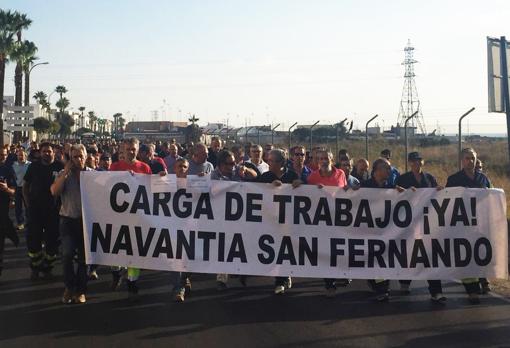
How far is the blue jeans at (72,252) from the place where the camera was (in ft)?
25.0

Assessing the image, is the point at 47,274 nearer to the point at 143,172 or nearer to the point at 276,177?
the point at 143,172

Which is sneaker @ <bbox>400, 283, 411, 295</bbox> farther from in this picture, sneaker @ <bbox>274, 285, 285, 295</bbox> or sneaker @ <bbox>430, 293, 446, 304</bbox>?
sneaker @ <bbox>274, 285, 285, 295</bbox>

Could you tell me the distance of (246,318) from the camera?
7.00 meters

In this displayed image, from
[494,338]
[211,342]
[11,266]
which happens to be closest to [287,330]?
[211,342]

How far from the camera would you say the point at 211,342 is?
6109 mm

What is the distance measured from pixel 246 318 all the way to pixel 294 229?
4.54ft

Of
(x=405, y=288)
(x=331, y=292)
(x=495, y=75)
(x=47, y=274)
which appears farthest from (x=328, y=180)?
(x=495, y=75)

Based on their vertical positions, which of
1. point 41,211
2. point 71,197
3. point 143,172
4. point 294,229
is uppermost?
point 143,172

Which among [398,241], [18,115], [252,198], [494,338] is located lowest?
[494,338]

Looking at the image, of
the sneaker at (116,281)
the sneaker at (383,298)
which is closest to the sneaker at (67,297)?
the sneaker at (116,281)

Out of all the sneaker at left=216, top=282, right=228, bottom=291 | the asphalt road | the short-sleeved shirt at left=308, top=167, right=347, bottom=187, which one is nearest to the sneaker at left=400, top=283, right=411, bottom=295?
the asphalt road

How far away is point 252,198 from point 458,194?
2.47 metres

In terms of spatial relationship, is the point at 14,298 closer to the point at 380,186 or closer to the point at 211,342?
the point at 211,342

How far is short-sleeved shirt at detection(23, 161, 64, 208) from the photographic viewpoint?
916cm
